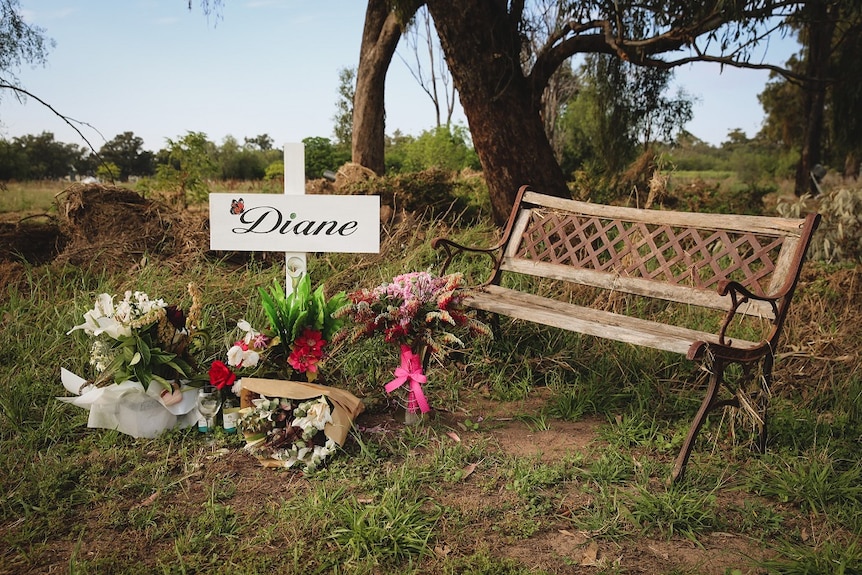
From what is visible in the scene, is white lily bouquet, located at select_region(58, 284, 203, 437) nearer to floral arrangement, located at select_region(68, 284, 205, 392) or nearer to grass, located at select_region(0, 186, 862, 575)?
floral arrangement, located at select_region(68, 284, 205, 392)

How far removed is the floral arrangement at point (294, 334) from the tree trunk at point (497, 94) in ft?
7.65

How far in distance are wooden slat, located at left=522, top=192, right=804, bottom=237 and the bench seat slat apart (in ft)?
1.79

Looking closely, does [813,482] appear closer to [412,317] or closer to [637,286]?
[637,286]

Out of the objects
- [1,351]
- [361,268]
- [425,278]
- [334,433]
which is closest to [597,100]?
[361,268]

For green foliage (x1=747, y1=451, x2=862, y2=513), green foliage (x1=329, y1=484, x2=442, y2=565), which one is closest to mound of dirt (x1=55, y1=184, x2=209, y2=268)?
green foliage (x1=329, y1=484, x2=442, y2=565)

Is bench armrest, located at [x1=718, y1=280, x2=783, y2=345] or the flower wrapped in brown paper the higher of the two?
bench armrest, located at [x1=718, y1=280, x2=783, y2=345]

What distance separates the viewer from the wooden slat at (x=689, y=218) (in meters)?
3.17

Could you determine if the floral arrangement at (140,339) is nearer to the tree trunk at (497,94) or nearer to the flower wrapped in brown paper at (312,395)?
the flower wrapped in brown paper at (312,395)

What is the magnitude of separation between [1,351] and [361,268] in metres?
2.19

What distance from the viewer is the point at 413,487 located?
269 centimetres

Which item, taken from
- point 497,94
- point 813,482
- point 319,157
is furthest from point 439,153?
point 813,482

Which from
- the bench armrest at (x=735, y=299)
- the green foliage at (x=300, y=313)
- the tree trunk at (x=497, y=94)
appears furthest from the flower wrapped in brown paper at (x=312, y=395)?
the tree trunk at (x=497, y=94)

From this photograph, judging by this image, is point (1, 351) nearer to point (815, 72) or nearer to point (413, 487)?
point (413, 487)

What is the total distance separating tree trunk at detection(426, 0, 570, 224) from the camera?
195 inches
